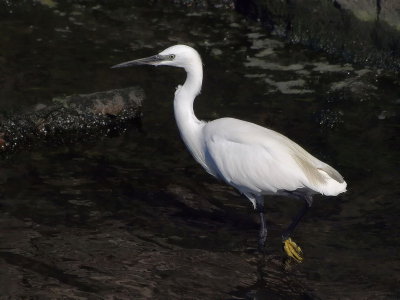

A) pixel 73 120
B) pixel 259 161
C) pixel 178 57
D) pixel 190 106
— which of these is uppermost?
pixel 178 57

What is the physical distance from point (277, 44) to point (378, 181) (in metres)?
3.98

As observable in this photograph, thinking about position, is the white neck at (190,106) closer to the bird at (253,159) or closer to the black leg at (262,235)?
the bird at (253,159)

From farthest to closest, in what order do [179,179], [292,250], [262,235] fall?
[179,179]
[262,235]
[292,250]

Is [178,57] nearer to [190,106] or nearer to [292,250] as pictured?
[190,106]

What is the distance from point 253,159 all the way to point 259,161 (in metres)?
0.06

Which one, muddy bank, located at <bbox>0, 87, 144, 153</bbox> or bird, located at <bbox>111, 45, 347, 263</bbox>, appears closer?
bird, located at <bbox>111, 45, 347, 263</bbox>

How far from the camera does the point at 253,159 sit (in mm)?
7605

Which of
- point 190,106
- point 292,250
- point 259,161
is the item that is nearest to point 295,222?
point 292,250

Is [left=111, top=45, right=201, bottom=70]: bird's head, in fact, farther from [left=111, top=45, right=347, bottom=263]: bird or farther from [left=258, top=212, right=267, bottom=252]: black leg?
[left=258, top=212, right=267, bottom=252]: black leg

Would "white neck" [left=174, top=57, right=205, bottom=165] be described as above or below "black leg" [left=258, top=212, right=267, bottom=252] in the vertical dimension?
above

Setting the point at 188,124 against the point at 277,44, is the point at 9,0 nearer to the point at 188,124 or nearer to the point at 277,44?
the point at 277,44

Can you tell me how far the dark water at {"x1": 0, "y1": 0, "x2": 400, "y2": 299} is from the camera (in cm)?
707

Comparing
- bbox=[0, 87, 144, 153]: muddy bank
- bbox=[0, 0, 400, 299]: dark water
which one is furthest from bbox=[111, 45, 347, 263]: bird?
bbox=[0, 87, 144, 153]: muddy bank

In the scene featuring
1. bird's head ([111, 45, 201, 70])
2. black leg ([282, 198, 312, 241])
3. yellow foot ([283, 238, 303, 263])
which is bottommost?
yellow foot ([283, 238, 303, 263])
